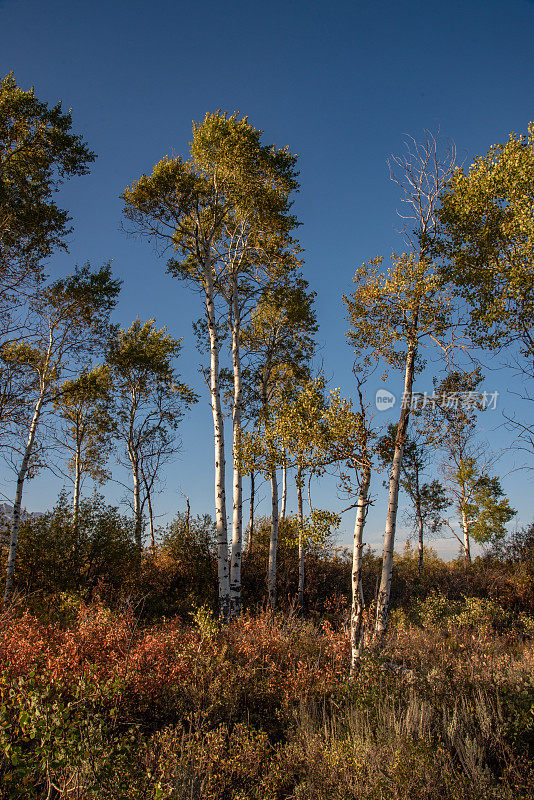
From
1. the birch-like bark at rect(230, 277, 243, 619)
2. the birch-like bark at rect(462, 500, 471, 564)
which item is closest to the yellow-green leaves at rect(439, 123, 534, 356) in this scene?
the birch-like bark at rect(230, 277, 243, 619)

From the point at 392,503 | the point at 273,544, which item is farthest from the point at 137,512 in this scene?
the point at 392,503

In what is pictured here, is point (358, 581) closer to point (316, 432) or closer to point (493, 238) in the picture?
point (316, 432)

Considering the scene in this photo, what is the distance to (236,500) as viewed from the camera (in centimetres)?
1273

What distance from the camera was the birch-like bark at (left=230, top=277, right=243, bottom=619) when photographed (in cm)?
1184

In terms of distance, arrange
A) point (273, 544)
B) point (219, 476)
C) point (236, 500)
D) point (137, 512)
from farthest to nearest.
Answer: point (137, 512)
point (273, 544)
point (236, 500)
point (219, 476)

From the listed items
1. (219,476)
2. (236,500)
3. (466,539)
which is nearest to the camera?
(219,476)

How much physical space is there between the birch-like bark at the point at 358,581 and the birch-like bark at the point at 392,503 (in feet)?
4.09

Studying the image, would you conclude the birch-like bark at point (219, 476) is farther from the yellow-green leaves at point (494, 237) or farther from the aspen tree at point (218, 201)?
the yellow-green leaves at point (494, 237)

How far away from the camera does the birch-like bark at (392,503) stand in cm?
1006

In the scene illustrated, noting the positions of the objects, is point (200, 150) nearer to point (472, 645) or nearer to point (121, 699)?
point (121, 699)

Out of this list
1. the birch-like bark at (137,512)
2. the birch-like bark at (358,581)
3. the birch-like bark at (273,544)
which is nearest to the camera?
the birch-like bark at (358,581)

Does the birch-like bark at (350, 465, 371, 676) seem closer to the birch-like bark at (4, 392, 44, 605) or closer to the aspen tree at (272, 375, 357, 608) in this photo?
the aspen tree at (272, 375, 357, 608)

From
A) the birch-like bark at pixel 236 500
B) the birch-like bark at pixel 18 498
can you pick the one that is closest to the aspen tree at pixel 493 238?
the birch-like bark at pixel 236 500

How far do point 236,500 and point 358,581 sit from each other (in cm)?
479
